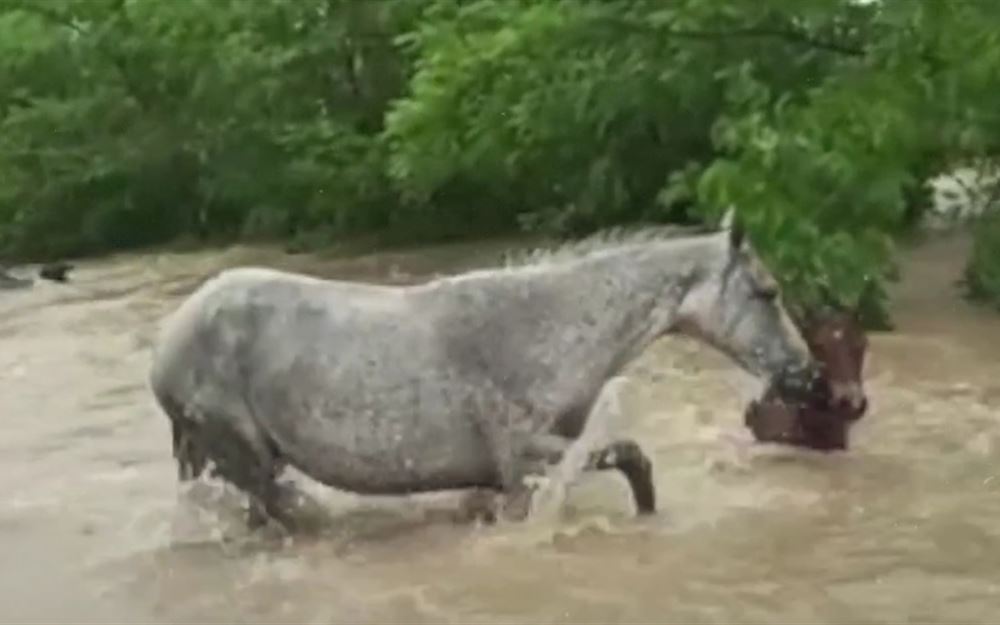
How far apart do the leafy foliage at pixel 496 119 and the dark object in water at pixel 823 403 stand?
241 centimetres

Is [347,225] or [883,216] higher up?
[883,216]

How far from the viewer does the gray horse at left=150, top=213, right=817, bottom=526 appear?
23.0 ft

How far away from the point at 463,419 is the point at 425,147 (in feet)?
28.2

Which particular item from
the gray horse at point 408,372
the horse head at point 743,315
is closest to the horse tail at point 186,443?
the gray horse at point 408,372

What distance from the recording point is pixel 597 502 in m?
7.55

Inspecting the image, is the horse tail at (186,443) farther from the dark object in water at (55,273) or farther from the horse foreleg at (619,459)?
the dark object in water at (55,273)

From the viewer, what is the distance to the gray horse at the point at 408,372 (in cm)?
A: 700

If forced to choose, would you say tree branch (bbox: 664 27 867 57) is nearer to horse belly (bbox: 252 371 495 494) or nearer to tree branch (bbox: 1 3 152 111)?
horse belly (bbox: 252 371 495 494)

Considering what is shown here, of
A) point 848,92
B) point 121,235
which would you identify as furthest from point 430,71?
point 121,235

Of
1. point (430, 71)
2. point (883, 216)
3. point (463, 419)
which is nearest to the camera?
point (463, 419)

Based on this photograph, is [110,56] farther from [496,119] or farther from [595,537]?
[595,537]

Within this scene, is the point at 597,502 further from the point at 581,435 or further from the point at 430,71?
the point at 430,71

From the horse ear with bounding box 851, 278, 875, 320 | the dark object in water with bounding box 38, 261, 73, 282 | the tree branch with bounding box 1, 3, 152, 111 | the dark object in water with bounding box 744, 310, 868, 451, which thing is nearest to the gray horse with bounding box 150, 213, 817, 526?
the dark object in water with bounding box 744, 310, 868, 451

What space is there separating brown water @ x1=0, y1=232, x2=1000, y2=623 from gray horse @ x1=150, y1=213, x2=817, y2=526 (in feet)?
0.87
